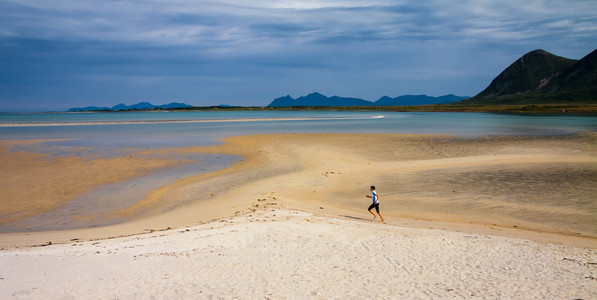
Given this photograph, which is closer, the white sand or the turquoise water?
the white sand

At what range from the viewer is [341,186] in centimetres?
1852

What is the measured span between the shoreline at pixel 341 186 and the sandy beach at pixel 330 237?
0.09 metres

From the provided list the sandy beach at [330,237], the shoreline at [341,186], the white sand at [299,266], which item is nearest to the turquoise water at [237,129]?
the shoreline at [341,186]

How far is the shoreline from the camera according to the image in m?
12.3

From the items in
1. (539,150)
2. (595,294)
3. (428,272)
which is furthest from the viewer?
(539,150)

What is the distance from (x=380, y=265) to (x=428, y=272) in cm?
100

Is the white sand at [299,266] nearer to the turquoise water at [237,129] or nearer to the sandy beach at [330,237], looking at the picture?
the sandy beach at [330,237]

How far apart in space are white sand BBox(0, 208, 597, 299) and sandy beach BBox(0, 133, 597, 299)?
0.04m

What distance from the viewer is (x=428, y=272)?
8.43m

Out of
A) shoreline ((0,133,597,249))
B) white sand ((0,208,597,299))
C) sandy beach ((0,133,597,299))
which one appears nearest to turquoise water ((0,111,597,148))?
shoreline ((0,133,597,249))

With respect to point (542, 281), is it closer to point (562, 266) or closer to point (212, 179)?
point (562, 266)

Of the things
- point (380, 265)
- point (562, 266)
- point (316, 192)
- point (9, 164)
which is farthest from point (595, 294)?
point (9, 164)

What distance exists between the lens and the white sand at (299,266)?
7410 mm

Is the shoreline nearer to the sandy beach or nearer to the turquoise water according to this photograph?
the sandy beach
